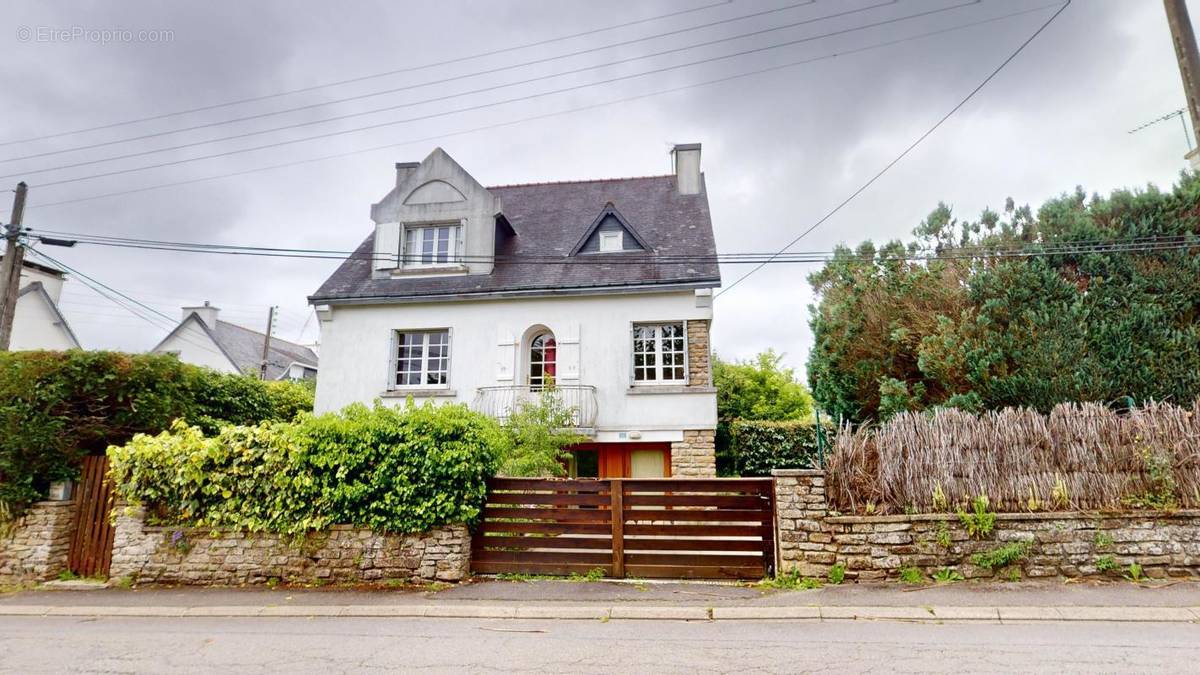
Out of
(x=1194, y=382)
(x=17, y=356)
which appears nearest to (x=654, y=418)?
(x=1194, y=382)

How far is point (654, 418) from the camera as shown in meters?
13.3

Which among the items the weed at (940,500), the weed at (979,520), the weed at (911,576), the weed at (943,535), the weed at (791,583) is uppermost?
the weed at (940,500)

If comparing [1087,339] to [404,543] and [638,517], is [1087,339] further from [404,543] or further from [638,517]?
[404,543]

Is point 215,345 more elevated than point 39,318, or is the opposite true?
point 39,318

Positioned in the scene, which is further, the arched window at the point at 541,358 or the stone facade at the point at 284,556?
the arched window at the point at 541,358

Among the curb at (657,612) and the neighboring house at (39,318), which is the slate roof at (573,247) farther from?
the neighboring house at (39,318)

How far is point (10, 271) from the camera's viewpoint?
11102 millimetres

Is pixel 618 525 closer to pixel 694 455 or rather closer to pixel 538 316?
pixel 694 455

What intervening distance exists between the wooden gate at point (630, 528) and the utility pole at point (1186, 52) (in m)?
6.66

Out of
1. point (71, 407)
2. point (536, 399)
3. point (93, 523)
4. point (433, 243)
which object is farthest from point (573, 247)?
point (93, 523)

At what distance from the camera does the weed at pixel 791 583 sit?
679cm

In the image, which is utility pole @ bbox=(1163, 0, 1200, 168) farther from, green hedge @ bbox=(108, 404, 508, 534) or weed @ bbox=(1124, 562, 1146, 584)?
green hedge @ bbox=(108, 404, 508, 534)

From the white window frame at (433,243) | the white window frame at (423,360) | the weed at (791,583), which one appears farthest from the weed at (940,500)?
the white window frame at (433,243)

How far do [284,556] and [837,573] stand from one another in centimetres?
673
